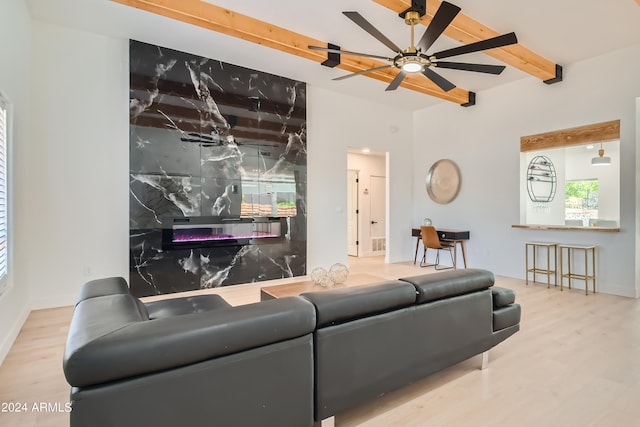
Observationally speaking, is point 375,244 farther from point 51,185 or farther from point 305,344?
point 305,344

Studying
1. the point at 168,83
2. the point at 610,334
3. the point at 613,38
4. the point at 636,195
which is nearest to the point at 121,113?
the point at 168,83

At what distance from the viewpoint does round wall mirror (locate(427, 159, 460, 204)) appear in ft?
21.5

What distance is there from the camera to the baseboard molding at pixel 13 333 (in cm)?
259

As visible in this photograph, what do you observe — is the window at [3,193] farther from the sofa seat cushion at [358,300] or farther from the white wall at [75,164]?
the sofa seat cushion at [358,300]

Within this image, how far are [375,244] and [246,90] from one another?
5037 millimetres

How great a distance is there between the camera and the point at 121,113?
166 inches

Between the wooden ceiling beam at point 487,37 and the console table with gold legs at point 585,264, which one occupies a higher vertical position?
the wooden ceiling beam at point 487,37

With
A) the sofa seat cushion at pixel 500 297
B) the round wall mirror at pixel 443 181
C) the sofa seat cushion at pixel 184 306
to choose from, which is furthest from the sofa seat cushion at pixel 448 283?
the round wall mirror at pixel 443 181

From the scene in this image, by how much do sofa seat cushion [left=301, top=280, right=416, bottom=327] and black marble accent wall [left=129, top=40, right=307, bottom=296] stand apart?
3.44 meters

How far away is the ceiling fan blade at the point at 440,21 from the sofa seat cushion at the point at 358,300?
Result: 2129mm

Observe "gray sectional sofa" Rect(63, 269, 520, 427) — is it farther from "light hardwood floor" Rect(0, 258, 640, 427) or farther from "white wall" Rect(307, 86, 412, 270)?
"white wall" Rect(307, 86, 412, 270)

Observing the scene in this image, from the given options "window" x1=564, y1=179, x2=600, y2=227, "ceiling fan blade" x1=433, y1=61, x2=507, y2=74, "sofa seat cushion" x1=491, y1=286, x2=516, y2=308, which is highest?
"ceiling fan blade" x1=433, y1=61, x2=507, y2=74

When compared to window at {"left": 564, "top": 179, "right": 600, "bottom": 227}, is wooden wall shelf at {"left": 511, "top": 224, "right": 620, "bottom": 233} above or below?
below

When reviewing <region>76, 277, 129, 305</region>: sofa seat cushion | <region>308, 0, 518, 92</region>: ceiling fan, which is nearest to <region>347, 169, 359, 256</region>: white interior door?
<region>308, 0, 518, 92</region>: ceiling fan
